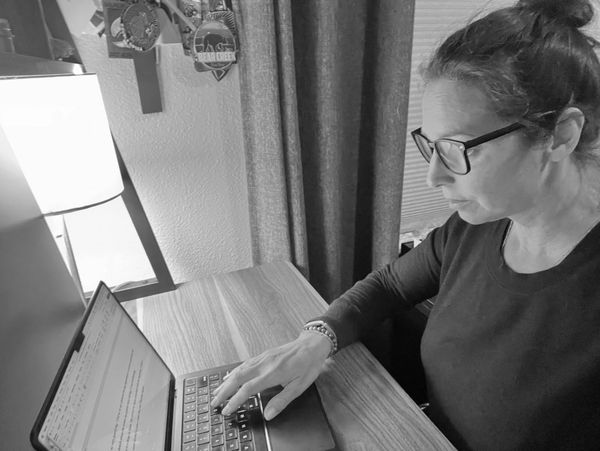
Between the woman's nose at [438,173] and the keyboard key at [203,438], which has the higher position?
the woman's nose at [438,173]

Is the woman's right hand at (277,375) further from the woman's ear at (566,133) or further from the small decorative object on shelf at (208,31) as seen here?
the small decorative object on shelf at (208,31)

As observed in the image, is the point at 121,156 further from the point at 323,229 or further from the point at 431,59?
the point at 431,59

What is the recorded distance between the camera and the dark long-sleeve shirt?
518mm

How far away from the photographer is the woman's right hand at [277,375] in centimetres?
54

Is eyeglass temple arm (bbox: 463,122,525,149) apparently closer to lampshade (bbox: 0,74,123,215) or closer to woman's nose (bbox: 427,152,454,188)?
woman's nose (bbox: 427,152,454,188)

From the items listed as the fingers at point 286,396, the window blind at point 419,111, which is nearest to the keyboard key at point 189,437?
the fingers at point 286,396

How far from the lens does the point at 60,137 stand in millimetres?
671

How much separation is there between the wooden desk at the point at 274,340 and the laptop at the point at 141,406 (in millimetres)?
49

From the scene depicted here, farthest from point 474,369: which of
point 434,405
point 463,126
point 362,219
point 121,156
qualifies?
point 121,156

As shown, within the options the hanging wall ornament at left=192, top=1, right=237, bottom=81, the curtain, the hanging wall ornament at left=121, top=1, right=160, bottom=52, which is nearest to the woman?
the curtain

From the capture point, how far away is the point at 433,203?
1.62 m

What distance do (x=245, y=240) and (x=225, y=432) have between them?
2.45 feet

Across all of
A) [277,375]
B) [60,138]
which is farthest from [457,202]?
[60,138]

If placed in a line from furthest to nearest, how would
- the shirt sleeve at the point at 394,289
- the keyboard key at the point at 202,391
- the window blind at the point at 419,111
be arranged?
1. the window blind at the point at 419,111
2. the shirt sleeve at the point at 394,289
3. the keyboard key at the point at 202,391
